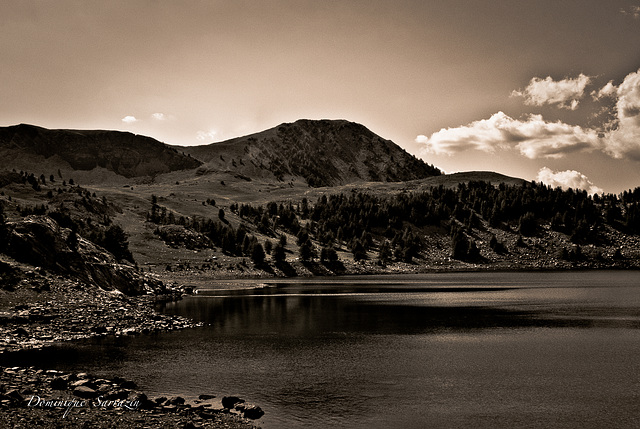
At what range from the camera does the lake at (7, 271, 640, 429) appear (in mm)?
29094

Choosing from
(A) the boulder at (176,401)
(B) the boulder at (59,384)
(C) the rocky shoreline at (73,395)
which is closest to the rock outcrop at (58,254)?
(C) the rocky shoreline at (73,395)

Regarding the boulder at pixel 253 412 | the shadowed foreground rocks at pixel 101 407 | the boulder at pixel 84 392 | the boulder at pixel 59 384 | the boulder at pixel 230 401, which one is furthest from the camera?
the boulder at pixel 59 384

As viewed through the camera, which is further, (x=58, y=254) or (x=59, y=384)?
(x=58, y=254)

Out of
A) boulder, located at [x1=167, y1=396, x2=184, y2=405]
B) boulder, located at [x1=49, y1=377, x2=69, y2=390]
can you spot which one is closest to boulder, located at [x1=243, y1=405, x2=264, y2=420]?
boulder, located at [x1=167, y1=396, x2=184, y2=405]

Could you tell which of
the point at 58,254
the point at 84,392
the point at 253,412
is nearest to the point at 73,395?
the point at 84,392

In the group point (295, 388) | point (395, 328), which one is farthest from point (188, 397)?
point (395, 328)

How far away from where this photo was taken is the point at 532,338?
53.0 metres

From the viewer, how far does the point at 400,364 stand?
137 ft

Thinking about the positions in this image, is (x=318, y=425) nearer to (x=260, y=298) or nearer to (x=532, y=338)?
(x=532, y=338)

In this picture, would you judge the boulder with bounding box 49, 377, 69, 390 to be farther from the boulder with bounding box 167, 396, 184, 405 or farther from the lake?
the boulder with bounding box 167, 396, 184, 405

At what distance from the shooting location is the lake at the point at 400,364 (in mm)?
29094

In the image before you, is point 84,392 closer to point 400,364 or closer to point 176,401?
point 176,401

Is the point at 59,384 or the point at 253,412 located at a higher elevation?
the point at 59,384

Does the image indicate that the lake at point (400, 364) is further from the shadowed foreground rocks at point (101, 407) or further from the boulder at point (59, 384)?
the boulder at point (59, 384)
